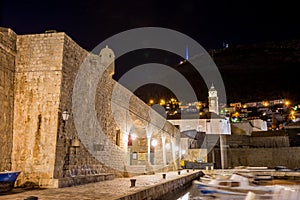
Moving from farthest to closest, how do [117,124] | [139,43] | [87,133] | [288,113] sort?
[288,113]
[139,43]
[117,124]
[87,133]

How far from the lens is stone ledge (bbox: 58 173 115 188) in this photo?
30.4 feet

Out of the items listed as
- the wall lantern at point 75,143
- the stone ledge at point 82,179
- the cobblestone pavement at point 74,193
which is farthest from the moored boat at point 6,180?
the wall lantern at point 75,143

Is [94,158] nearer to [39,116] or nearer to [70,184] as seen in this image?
[70,184]

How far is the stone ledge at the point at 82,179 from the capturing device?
365 inches

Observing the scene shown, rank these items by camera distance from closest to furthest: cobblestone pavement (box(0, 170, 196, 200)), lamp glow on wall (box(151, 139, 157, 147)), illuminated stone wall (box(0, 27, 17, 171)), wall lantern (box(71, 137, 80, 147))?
cobblestone pavement (box(0, 170, 196, 200))
illuminated stone wall (box(0, 27, 17, 171))
wall lantern (box(71, 137, 80, 147))
lamp glow on wall (box(151, 139, 157, 147))

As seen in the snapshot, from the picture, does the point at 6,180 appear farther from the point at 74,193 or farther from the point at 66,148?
the point at 66,148

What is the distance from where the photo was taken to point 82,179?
10.5 meters

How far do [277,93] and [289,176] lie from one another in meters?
72.8

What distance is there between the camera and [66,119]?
9680 mm

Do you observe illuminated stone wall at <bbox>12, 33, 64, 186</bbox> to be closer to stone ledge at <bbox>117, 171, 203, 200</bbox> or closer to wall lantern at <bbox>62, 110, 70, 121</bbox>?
wall lantern at <bbox>62, 110, 70, 121</bbox>

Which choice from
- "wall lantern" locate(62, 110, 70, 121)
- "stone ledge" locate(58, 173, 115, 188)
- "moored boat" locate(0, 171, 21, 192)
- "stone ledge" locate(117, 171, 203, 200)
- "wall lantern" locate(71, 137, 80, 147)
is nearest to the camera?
"moored boat" locate(0, 171, 21, 192)

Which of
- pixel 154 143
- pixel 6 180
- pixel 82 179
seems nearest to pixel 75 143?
pixel 82 179

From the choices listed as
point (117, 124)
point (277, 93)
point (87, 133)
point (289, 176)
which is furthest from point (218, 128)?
point (277, 93)

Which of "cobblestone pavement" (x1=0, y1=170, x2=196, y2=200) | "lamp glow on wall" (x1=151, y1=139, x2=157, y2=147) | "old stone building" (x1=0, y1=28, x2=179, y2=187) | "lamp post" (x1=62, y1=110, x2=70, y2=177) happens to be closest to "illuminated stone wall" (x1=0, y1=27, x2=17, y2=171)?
"old stone building" (x1=0, y1=28, x2=179, y2=187)
